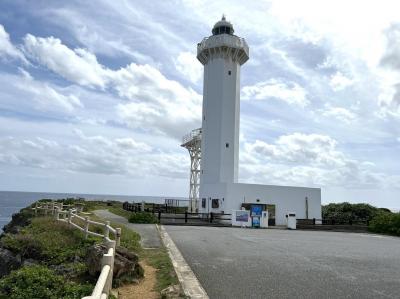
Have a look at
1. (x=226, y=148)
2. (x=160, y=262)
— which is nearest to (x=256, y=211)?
(x=226, y=148)

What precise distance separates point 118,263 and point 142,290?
895mm

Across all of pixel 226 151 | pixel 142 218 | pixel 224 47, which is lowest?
pixel 142 218

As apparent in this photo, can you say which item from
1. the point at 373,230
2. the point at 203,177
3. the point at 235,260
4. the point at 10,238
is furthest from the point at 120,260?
the point at 203,177

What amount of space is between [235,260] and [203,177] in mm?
26553

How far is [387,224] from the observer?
26938mm

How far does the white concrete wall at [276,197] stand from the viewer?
32.7 meters

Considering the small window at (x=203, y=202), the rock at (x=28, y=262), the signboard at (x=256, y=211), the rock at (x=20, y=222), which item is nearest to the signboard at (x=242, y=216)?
the signboard at (x=256, y=211)

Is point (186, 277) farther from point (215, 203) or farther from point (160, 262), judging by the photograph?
point (215, 203)

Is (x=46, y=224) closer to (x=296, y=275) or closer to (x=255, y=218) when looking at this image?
(x=296, y=275)

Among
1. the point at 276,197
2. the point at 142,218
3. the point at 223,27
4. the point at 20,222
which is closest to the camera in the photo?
the point at 142,218

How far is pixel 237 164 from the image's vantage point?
126ft

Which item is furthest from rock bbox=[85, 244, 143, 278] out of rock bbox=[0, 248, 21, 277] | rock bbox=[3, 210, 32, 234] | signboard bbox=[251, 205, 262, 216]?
signboard bbox=[251, 205, 262, 216]

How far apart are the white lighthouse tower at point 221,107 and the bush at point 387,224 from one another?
13.1 m

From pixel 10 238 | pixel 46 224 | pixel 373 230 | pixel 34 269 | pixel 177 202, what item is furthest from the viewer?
pixel 177 202
